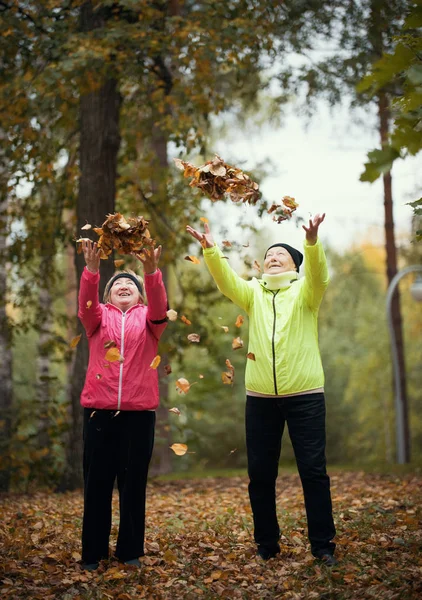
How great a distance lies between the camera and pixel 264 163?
13.0 metres

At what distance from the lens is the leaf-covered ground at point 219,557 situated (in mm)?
4223

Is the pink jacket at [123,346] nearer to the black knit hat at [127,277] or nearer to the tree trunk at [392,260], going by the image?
the black knit hat at [127,277]

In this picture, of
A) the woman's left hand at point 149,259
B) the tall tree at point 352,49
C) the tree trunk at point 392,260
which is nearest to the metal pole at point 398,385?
the tree trunk at point 392,260

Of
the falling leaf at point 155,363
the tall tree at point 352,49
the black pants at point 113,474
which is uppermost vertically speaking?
the tall tree at point 352,49

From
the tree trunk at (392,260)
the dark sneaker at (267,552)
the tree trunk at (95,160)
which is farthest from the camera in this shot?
the tree trunk at (392,260)

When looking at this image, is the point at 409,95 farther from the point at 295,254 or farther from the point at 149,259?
the point at 149,259

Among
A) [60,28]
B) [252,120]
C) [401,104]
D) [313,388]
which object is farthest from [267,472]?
[252,120]

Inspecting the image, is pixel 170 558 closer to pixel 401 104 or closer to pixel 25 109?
pixel 401 104

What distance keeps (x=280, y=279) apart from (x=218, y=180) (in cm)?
82

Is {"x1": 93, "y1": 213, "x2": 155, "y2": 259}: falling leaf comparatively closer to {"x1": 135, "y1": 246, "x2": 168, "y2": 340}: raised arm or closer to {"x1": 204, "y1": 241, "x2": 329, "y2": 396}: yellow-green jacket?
{"x1": 135, "y1": 246, "x2": 168, "y2": 340}: raised arm

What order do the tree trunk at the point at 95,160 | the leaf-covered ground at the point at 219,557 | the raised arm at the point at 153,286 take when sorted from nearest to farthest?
the leaf-covered ground at the point at 219,557
the raised arm at the point at 153,286
the tree trunk at the point at 95,160

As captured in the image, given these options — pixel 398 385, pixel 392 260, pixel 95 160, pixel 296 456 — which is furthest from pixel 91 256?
pixel 392 260

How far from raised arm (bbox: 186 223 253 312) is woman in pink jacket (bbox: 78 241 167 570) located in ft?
1.12

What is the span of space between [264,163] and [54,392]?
215 inches
